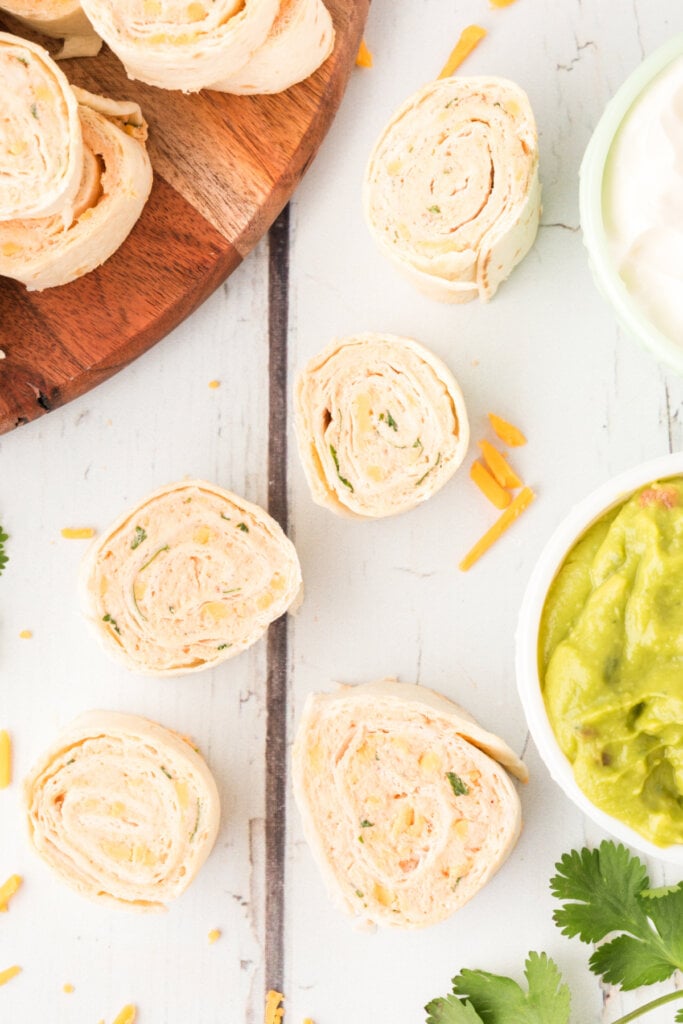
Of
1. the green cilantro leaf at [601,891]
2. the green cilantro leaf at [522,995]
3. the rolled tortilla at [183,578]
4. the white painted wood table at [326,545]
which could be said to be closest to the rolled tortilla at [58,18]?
the white painted wood table at [326,545]

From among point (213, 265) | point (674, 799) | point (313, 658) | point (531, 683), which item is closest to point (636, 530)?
Result: point (531, 683)

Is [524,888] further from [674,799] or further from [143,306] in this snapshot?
[143,306]

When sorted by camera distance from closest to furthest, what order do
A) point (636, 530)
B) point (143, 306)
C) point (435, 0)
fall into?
point (636, 530) < point (143, 306) < point (435, 0)

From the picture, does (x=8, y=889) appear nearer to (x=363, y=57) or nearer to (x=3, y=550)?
(x=3, y=550)

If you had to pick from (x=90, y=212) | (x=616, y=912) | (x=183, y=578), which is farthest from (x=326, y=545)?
(x=616, y=912)

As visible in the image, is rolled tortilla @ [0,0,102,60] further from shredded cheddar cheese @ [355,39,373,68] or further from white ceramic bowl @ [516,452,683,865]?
white ceramic bowl @ [516,452,683,865]
